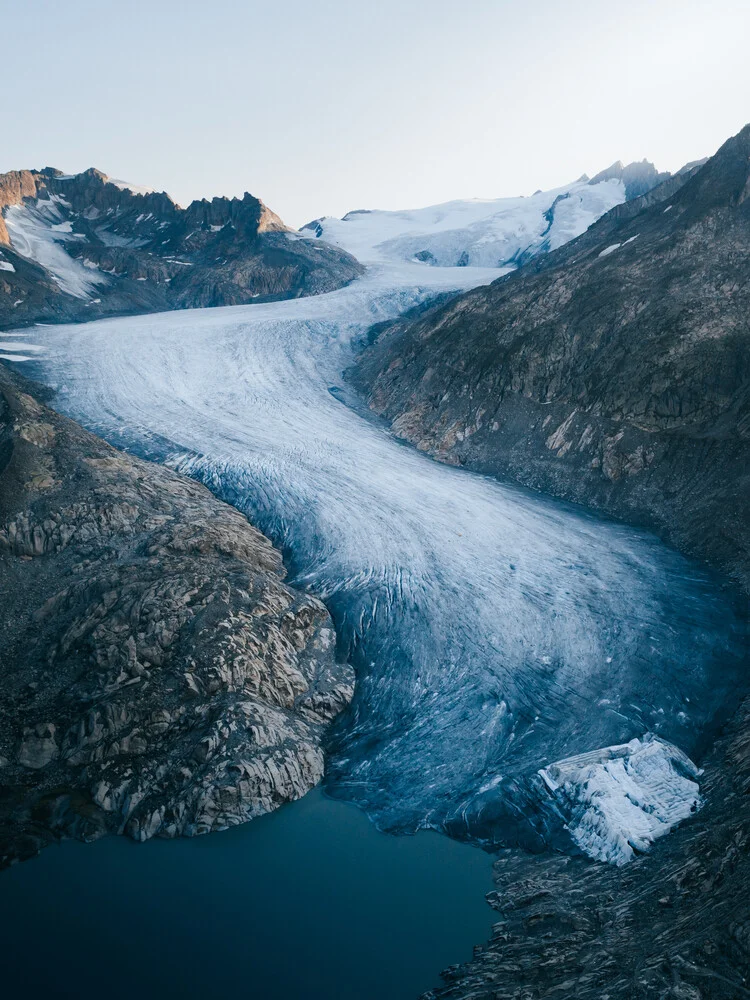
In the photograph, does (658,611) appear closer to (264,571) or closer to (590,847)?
(590,847)

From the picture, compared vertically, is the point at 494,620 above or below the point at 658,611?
below

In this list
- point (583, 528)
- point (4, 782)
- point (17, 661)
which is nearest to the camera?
point (4, 782)

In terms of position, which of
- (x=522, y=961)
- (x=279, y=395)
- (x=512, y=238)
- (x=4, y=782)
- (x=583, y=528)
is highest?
(x=512, y=238)

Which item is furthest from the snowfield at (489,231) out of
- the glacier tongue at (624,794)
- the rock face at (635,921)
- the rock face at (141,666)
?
the rock face at (635,921)

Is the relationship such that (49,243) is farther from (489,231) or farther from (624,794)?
(624,794)

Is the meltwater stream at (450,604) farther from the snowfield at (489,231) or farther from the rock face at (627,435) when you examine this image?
the snowfield at (489,231)

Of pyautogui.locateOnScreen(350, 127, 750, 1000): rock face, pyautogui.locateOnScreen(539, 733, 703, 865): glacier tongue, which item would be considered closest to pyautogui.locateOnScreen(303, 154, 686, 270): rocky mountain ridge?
pyautogui.locateOnScreen(350, 127, 750, 1000): rock face

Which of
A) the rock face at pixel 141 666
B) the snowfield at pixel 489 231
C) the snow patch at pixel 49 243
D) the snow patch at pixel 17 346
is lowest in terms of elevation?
the rock face at pixel 141 666

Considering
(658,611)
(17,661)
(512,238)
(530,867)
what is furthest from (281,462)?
(512,238)
